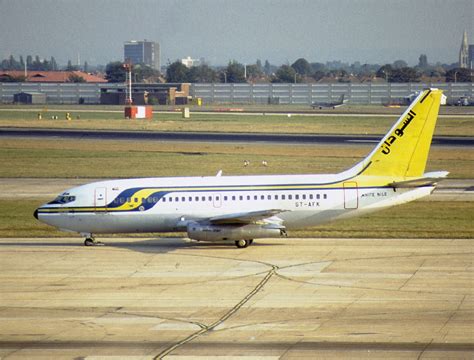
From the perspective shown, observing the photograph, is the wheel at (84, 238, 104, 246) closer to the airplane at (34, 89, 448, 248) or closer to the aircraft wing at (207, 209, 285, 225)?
the airplane at (34, 89, 448, 248)

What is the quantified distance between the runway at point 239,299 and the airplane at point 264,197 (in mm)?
1147

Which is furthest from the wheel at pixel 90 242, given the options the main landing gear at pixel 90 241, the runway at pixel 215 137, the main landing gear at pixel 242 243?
the runway at pixel 215 137

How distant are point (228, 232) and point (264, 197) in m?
2.42

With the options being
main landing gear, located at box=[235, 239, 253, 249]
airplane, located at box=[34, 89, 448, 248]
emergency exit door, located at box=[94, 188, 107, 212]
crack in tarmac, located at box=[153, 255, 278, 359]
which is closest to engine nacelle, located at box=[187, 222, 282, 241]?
airplane, located at box=[34, 89, 448, 248]

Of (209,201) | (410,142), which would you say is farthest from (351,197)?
(209,201)

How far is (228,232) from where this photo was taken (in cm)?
4222

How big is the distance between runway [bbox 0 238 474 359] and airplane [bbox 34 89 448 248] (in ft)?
3.76

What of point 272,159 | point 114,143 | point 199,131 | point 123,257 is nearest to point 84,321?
point 123,257

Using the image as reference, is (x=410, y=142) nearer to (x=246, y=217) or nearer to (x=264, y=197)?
(x=264, y=197)

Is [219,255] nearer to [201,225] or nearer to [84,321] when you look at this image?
[201,225]

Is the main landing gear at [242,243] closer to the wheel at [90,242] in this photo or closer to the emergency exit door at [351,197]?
the emergency exit door at [351,197]

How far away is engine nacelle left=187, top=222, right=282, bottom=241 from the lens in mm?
42062

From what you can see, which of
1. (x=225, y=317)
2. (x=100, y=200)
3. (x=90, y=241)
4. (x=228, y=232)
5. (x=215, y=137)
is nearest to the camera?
(x=225, y=317)

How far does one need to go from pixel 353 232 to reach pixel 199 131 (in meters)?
67.4
